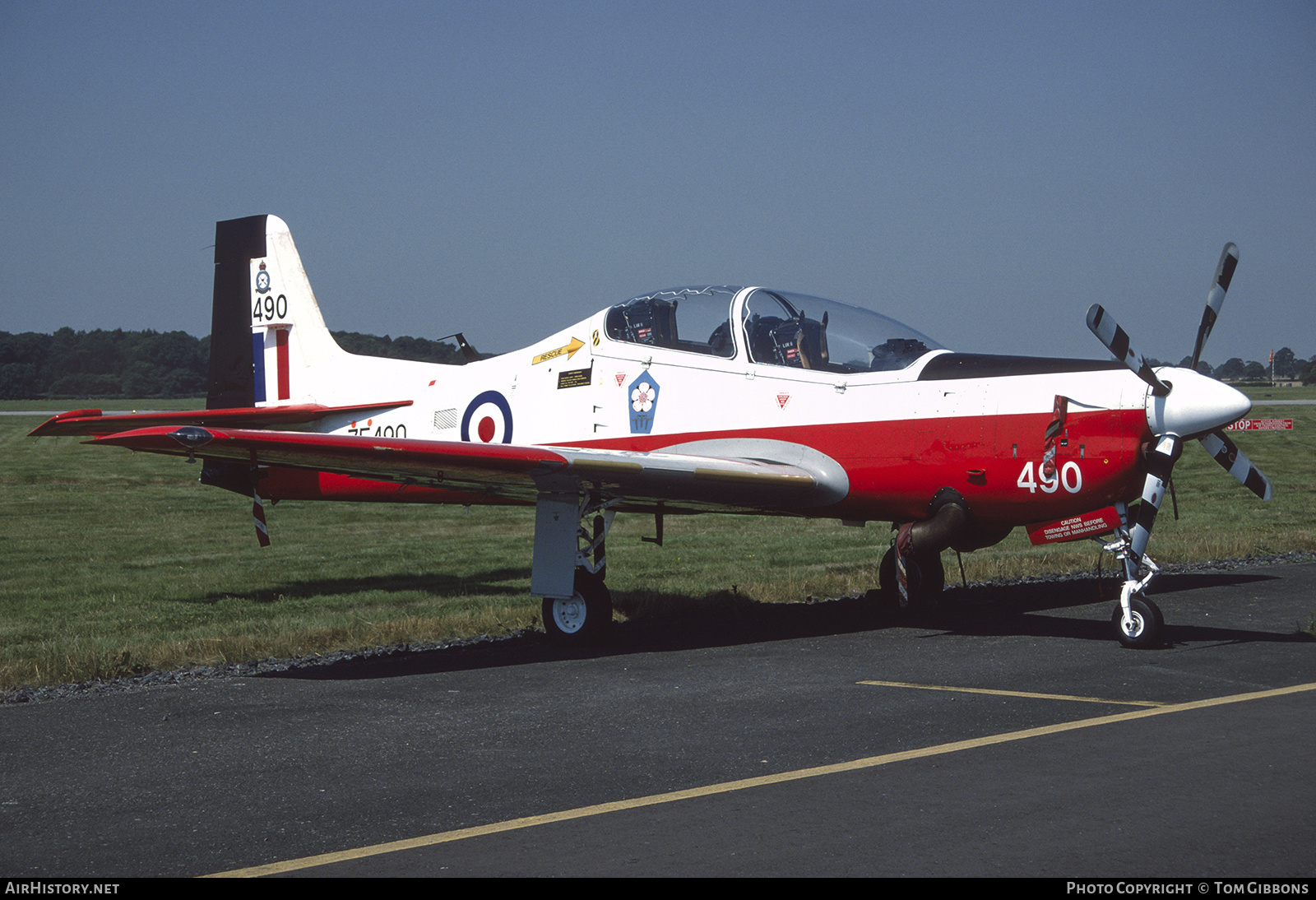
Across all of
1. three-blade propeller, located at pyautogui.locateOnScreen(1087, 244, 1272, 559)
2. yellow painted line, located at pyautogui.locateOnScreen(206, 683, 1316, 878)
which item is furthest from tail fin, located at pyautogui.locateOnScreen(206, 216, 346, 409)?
yellow painted line, located at pyautogui.locateOnScreen(206, 683, 1316, 878)

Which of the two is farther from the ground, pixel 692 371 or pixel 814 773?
pixel 692 371

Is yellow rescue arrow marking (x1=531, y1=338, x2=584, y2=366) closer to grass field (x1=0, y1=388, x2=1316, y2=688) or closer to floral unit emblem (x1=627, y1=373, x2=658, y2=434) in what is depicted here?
floral unit emblem (x1=627, y1=373, x2=658, y2=434)

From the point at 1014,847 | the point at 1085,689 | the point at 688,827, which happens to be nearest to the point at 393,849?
the point at 688,827

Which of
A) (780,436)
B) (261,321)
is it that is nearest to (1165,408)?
(780,436)

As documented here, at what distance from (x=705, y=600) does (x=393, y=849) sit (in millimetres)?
7450

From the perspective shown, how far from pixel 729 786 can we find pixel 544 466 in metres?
3.93

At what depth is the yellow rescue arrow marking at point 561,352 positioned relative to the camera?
35.5 ft

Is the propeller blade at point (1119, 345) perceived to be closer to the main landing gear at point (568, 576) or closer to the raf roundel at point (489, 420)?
the main landing gear at point (568, 576)

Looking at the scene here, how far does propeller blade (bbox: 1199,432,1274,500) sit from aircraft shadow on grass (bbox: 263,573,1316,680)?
116 centimetres

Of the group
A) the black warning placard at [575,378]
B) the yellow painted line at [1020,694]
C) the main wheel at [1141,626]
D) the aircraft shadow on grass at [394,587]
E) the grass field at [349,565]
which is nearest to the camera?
the yellow painted line at [1020,694]

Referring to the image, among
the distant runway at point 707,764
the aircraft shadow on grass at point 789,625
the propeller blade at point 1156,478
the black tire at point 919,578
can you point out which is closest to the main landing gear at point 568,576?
the aircraft shadow on grass at point 789,625

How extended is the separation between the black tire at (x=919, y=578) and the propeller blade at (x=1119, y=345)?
209 centimetres

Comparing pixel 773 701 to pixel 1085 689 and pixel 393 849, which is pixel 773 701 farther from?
pixel 393 849

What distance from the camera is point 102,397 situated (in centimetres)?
10712
